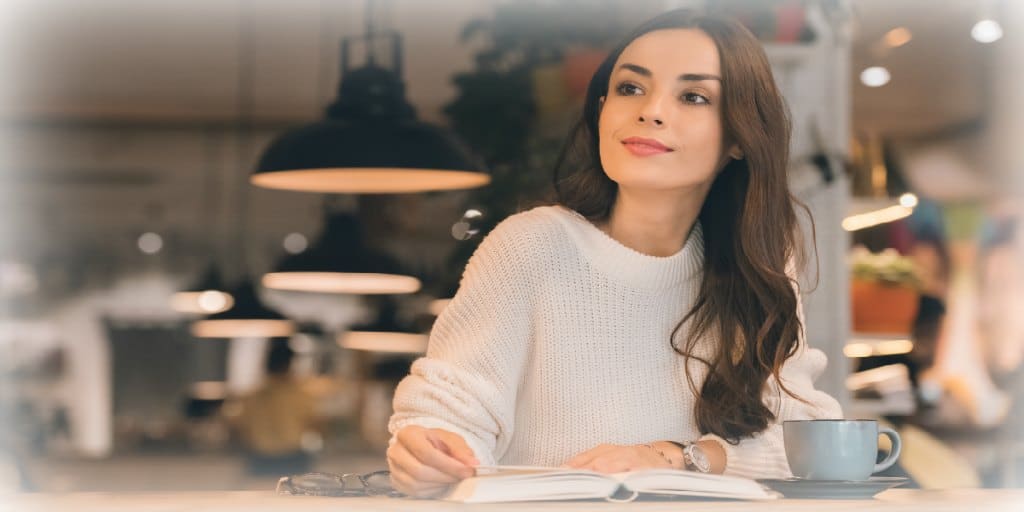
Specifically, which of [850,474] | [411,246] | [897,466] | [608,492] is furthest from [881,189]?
[608,492]

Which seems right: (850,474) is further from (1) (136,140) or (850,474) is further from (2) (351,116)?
(1) (136,140)

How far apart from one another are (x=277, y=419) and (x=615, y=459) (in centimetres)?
353

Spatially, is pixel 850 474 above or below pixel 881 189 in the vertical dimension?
below

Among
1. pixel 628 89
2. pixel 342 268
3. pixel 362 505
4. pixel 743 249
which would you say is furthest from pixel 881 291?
pixel 362 505

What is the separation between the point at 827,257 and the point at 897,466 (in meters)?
0.56

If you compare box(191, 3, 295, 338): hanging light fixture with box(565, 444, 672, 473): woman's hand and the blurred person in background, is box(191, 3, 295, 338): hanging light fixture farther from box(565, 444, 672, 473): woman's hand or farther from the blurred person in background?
box(565, 444, 672, 473): woman's hand

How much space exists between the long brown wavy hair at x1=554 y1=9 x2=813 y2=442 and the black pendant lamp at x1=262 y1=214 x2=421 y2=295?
2.50m

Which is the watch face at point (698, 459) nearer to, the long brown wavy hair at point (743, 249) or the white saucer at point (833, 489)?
the long brown wavy hair at point (743, 249)

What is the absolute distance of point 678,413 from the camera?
63.1 inches

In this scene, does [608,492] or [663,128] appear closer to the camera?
[608,492]

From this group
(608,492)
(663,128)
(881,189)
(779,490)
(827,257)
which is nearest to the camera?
(608,492)

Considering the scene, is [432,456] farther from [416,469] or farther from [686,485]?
[686,485]

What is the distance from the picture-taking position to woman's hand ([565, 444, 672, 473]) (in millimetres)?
1334

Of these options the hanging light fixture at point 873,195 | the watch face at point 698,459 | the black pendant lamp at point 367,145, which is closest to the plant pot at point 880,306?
the hanging light fixture at point 873,195
